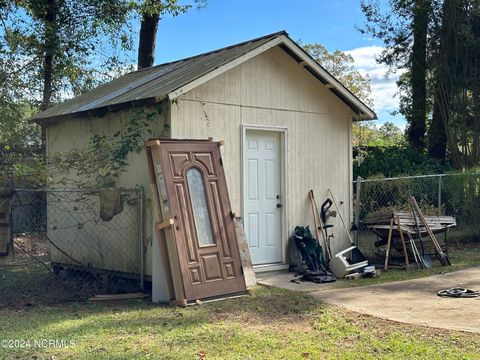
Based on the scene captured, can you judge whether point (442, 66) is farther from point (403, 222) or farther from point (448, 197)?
point (403, 222)

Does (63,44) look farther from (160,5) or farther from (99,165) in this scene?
(99,165)

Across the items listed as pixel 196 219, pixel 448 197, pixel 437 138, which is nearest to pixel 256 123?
pixel 196 219

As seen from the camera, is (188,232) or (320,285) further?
(320,285)

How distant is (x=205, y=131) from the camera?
326 inches

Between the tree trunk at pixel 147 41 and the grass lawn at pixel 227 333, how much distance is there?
11544 millimetres

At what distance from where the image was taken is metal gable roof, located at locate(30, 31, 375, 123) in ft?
25.9

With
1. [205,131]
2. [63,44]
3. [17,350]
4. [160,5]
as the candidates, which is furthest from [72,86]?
[17,350]

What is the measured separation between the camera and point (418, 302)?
23.0 ft

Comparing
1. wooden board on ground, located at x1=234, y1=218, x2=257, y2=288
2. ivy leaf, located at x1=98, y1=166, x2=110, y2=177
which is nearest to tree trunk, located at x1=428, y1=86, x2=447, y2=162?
wooden board on ground, located at x1=234, y1=218, x2=257, y2=288

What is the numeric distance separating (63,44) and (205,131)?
9.28 metres

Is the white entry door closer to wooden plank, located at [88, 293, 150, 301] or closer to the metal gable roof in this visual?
the metal gable roof

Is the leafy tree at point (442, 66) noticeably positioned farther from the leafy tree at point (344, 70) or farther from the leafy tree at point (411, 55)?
the leafy tree at point (344, 70)

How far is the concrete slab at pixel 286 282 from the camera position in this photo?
8031 mm

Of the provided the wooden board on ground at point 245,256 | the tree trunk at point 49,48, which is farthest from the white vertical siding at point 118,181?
the tree trunk at point 49,48
